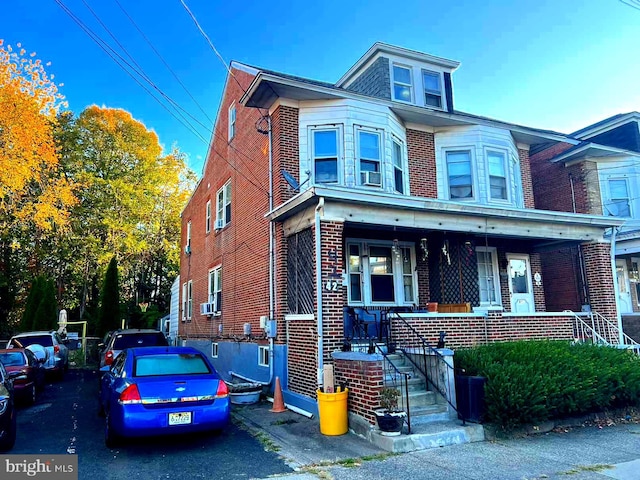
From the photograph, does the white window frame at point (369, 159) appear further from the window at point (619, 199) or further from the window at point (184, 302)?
the window at point (184, 302)

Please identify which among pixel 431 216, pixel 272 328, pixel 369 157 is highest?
pixel 369 157

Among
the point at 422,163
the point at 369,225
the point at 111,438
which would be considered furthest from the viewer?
the point at 422,163

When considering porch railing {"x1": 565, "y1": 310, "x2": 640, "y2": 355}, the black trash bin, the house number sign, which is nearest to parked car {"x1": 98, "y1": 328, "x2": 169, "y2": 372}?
the house number sign

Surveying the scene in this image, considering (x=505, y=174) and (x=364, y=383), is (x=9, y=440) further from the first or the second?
(x=505, y=174)

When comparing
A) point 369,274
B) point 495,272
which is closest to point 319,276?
point 369,274

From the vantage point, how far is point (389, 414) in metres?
6.99

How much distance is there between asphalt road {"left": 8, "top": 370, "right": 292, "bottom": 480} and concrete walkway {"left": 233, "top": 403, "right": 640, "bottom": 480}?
1.48ft

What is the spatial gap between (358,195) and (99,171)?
1102 inches

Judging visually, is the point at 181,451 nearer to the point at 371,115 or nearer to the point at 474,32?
the point at 371,115

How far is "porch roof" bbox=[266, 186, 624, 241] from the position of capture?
30.5ft

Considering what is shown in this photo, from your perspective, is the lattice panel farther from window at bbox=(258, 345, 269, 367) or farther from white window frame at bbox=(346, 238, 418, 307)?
white window frame at bbox=(346, 238, 418, 307)

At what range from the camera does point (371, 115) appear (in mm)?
12609

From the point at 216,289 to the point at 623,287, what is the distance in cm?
1497

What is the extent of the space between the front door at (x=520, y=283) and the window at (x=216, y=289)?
31.2 feet
